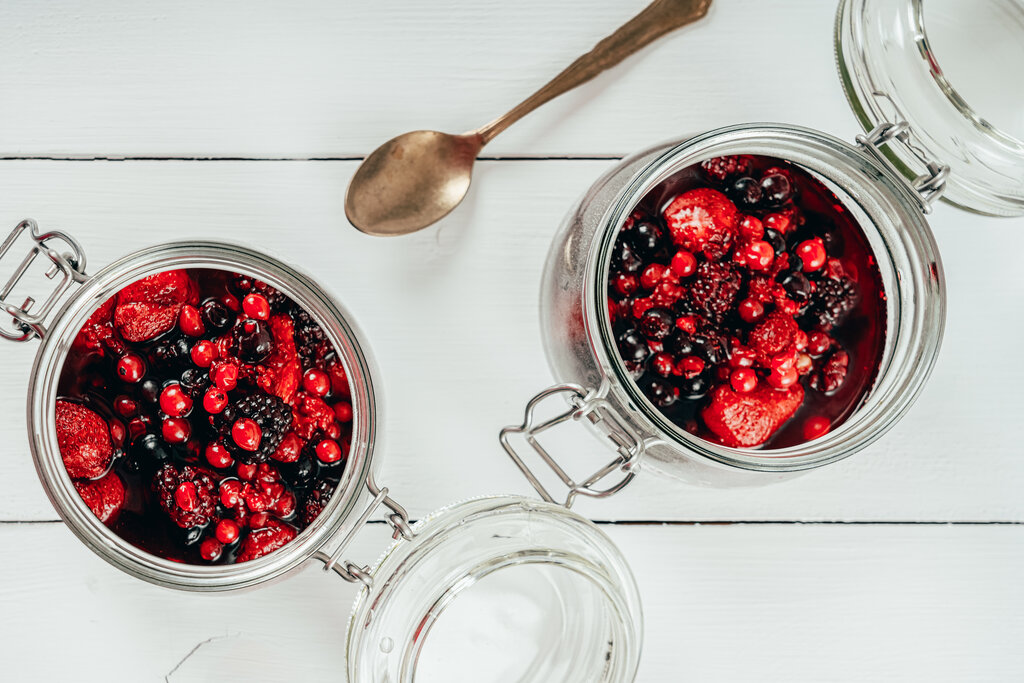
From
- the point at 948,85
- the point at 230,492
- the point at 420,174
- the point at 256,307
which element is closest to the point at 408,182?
the point at 420,174

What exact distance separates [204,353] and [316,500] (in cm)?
12

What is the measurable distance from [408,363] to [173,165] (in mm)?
250

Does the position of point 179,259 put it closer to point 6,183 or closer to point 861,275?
point 6,183

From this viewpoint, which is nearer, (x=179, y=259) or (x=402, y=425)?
(x=179, y=259)

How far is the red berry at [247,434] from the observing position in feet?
1.57

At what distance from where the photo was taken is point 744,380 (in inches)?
19.1

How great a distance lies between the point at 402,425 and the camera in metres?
0.60

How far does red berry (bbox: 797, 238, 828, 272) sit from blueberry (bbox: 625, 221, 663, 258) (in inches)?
3.8

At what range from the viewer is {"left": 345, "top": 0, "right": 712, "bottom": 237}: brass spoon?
582 millimetres

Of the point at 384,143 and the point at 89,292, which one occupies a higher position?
the point at 384,143

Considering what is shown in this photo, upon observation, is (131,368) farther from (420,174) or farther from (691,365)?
(691,365)

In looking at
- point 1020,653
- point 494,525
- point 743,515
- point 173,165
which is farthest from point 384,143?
point 1020,653

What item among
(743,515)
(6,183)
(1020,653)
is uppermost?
(6,183)

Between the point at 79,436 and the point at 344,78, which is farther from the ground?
the point at 344,78
